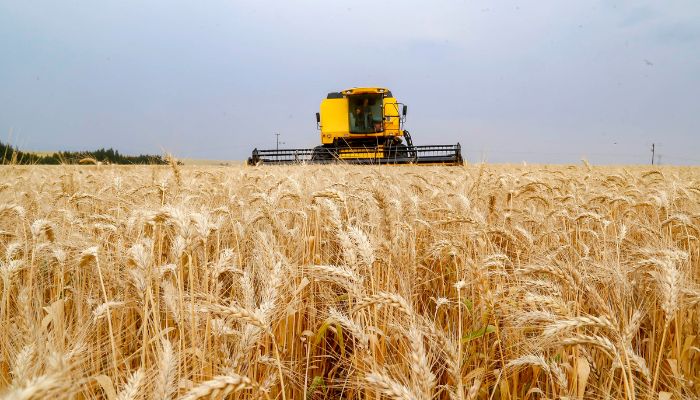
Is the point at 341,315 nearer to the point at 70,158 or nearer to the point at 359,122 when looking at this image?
the point at 70,158

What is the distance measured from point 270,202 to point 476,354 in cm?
133

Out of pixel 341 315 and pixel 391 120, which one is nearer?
pixel 341 315

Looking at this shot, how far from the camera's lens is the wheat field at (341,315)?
1055mm

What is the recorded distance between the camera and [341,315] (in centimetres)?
139

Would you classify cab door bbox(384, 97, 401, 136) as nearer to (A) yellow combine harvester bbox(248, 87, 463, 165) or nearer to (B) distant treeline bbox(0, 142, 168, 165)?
(A) yellow combine harvester bbox(248, 87, 463, 165)

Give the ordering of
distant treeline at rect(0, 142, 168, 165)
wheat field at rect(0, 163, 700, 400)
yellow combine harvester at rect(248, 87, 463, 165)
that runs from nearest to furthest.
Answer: wheat field at rect(0, 163, 700, 400)
distant treeline at rect(0, 142, 168, 165)
yellow combine harvester at rect(248, 87, 463, 165)

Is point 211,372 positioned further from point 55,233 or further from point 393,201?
point 393,201

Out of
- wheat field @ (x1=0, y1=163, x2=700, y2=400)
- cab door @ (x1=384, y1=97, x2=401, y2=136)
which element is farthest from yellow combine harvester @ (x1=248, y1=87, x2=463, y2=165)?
wheat field @ (x1=0, y1=163, x2=700, y2=400)

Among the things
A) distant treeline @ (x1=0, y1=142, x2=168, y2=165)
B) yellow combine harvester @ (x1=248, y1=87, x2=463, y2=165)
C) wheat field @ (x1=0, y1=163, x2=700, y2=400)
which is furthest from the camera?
yellow combine harvester @ (x1=248, y1=87, x2=463, y2=165)

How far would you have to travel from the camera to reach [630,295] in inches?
59.1

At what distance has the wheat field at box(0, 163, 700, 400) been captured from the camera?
1.05 meters

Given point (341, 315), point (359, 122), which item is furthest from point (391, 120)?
point (341, 315)

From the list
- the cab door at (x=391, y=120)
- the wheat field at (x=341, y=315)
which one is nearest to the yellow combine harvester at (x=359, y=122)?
the cab door at (x=391, y=120)

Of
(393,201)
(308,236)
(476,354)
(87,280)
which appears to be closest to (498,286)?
(476,354)
